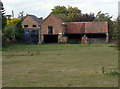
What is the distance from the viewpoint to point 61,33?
63.9 metres

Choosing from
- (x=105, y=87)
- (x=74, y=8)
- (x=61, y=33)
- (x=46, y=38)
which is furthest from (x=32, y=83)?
(x=74, y=8)

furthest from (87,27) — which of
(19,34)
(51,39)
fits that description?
(19,34)

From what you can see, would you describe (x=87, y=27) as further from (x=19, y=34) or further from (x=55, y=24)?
(x=19, y=34)

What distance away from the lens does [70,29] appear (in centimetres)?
6638

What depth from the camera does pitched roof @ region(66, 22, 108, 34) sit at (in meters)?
63.9

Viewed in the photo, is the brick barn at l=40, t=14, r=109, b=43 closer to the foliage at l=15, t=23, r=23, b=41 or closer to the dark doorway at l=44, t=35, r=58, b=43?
the dark doorway at l=44, t=35, r=58, b=43

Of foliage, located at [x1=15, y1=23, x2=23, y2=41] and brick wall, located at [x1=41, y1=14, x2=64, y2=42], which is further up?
brick wall, located at [x1=41, y1=14, x2=64, y2=42]

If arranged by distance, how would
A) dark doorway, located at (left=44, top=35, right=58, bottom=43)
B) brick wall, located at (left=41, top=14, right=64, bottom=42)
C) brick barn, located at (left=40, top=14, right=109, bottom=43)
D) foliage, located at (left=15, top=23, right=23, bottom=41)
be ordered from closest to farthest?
foliage, located at (left=15, top=23, right=23, bottom=41)
brick barn, located at (left=40, top=14, right=109, bottom=43)
brick wall, located at (left=41, top=14, right=64, bottom=42)
dark doorway, located at (left=44, top=35, right=58, bottom=43)

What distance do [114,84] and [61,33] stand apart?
54009 mm

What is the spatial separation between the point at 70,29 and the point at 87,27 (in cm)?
461

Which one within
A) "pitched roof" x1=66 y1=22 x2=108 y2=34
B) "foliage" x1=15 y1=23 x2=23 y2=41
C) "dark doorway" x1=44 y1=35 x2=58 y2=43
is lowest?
"dark doorway" x1=44 y1=35 x2=58 y2=43

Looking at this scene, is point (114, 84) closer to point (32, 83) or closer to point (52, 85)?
point (52, 85)

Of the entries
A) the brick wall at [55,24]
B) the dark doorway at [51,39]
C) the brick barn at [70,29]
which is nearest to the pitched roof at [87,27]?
the brick barn at [70,29]

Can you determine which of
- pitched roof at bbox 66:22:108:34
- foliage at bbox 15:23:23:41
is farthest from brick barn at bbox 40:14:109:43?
foliage at bbox 15:23:23:41
